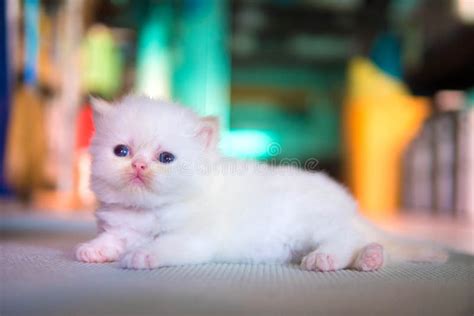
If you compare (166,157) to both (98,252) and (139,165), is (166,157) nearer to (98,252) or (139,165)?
(139,165)

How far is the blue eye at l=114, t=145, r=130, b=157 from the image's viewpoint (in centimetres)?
119

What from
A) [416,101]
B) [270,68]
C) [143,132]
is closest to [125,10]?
[270,68]

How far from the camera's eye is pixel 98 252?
1.20 m

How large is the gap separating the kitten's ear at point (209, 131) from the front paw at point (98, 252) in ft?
1.07

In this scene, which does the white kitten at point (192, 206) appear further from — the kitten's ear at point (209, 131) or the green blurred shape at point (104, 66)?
the green blurred shape at point (104, 66)

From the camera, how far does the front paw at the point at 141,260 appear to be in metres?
1.08

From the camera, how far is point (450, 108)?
4.43 meters

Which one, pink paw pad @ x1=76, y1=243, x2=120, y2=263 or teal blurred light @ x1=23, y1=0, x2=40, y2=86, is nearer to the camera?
pink paw pad @ x1=76, y1=243, x2=120, y2=263

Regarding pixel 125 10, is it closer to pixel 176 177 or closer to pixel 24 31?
pixel 24 31

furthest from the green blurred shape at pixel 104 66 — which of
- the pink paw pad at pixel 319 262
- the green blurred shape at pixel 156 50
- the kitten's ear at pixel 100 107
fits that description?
the pink paw pad at pixel 319 262

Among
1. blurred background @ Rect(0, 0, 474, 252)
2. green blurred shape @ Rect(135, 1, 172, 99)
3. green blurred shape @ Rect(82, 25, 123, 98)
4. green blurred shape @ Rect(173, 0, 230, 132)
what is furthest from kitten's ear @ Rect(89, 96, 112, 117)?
green blurred shape @ Rect(82, 25, 123, 98)

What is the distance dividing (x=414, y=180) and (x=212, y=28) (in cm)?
228

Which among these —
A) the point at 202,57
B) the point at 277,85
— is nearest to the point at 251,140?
the point at 277,85

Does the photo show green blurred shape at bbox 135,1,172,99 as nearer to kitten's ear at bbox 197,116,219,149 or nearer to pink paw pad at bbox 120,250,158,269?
kitten's ear at bbox 197,116,219,149
